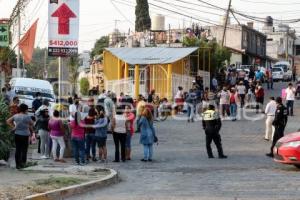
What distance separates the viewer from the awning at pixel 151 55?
129 feet

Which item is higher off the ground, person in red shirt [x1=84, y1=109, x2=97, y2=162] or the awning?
the awning

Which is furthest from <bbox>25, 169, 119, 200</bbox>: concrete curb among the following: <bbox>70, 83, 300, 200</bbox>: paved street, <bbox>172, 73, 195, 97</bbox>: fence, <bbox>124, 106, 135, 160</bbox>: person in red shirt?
<bbox>172, 73, 195, 97</bbox>: fence

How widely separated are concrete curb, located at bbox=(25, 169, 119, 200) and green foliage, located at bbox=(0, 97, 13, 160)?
3377mm

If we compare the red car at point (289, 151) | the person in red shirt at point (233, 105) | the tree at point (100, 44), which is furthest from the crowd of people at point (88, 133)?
the tree at point (100, 44)

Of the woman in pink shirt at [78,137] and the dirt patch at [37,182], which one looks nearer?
the dirt patch at [37,182]

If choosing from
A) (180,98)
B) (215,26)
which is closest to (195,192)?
(180,98)

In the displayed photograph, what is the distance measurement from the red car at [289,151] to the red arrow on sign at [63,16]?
21.2 feet

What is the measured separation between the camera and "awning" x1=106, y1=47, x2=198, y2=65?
39281 mm

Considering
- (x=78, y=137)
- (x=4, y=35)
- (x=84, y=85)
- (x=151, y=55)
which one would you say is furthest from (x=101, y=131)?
(x=84, y=85)

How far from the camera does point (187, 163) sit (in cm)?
1984

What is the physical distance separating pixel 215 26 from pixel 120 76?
35.8 metres

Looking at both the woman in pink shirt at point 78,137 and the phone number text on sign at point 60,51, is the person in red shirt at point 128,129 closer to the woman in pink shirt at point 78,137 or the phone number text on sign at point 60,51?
the woman in pink shirt at point 78,137

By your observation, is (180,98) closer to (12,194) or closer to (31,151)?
(31,151)

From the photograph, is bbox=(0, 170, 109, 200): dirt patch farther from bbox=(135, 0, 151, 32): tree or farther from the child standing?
bbox=(135, 0, 151, 32): tree
